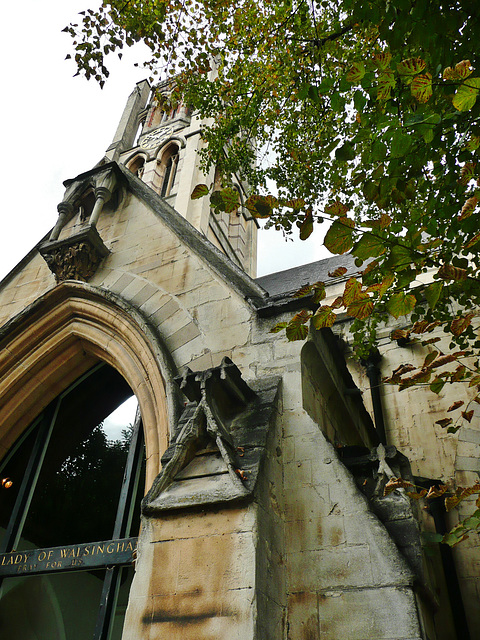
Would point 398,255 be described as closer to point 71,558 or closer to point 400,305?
point 400,305

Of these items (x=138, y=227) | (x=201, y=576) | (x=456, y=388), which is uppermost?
(x=138, y=227)

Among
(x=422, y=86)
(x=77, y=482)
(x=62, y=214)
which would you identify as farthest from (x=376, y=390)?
(x=422, y=86)

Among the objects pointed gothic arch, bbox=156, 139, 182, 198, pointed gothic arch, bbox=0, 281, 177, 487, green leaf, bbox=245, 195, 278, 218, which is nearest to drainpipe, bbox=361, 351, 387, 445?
pointed gothic arch, bbox=0, 281, 177, 487

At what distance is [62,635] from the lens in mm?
7633

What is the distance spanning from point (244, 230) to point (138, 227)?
1305cm

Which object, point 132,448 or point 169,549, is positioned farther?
point 132,448

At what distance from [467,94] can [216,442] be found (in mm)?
2444

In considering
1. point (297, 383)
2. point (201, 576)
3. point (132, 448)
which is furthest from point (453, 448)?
point (201, 576)

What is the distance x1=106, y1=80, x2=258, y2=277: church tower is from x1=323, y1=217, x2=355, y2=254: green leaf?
11.9 meters

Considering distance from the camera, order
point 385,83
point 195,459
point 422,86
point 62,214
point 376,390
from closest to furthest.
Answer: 1. point 422,86
2. point 385,83
3. point 195,459
4. point 62,214
5. point 376,390

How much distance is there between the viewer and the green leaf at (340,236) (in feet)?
9.46

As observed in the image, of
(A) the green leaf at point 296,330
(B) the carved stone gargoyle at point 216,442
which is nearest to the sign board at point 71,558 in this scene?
(B) the carved stone gargoyle at point 216,442

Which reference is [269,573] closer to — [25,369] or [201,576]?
[201,576]

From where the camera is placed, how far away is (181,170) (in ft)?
59.1
